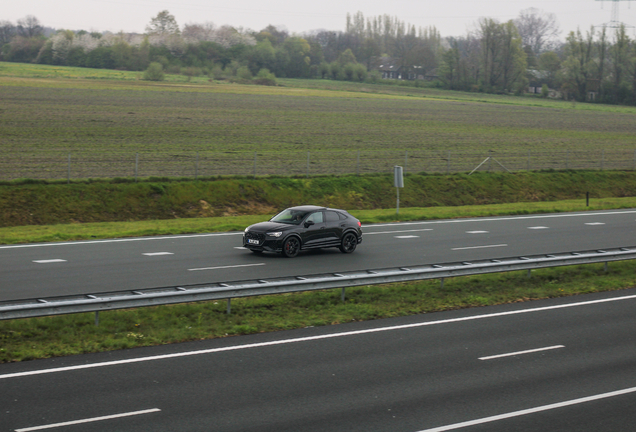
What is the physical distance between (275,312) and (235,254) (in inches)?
262

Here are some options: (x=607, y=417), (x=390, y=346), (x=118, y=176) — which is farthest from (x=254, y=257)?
(x=118, y=176)

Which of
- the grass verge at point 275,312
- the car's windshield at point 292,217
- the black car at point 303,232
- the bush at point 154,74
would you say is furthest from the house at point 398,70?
the grass verge at point 275,312

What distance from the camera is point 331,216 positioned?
786 inches

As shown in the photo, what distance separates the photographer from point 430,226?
26.8 meters

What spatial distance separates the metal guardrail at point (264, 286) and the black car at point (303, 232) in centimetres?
455

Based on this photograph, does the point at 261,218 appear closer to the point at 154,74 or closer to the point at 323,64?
the point at 154,74

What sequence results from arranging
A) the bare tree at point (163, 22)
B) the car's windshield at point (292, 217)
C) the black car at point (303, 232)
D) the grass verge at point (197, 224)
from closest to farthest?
the black car at point (303, 232), the car's windshield at point (292, 217), the grass verge at point (197, 224), the bare tree at point (163, 22)

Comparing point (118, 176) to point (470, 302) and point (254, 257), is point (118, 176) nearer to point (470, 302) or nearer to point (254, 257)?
point (254, 257)

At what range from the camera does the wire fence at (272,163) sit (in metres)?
31.6

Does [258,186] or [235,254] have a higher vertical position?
[258,186]

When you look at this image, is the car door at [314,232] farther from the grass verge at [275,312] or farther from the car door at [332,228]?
the grass verge at [275,312]

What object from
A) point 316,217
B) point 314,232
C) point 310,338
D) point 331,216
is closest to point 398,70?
point 331,216

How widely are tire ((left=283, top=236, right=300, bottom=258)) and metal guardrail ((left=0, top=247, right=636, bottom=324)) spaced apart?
4.50 m

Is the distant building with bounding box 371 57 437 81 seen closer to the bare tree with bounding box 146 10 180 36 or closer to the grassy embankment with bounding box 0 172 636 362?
the bare tree with bounding box 146 10 180 36
